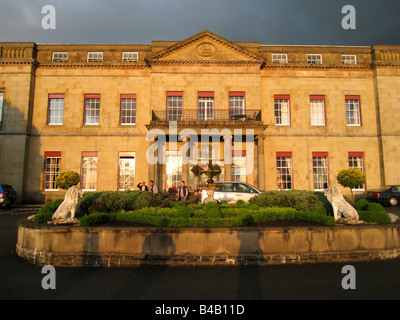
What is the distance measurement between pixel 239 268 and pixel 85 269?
338cm

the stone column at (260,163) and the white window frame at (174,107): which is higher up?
the white window frame at (174,107)

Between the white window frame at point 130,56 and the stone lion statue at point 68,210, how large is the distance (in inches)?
762

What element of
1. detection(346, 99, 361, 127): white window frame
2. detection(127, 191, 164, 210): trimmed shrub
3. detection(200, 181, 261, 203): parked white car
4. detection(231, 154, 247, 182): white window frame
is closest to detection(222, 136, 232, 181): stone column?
detection(231, 154, 247, 182): white window frame

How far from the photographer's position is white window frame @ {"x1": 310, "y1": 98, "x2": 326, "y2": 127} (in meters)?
24.1

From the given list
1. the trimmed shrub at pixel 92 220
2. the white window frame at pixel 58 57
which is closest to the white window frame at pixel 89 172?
the white window frame at pixel 58 57

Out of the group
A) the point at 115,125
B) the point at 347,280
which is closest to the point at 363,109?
the point at 115,125

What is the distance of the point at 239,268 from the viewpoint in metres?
Answer: 6.16

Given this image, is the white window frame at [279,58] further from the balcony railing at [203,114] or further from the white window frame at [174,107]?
the white window frame at [174,107]

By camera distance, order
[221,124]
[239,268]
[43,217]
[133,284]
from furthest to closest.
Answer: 1. [221,124]
2. [43,217]
3. [239,268]
4. [133,284]

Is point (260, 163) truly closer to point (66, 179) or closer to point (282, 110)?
point (282, 110)

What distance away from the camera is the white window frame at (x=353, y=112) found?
24203mm

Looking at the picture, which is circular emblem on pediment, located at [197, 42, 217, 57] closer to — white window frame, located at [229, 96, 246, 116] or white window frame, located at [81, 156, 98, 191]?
white window frame, located at [229, 96, 246, 116]

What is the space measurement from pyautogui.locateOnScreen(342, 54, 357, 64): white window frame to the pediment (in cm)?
773

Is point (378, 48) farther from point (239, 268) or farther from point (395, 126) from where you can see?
point (239, 268)
